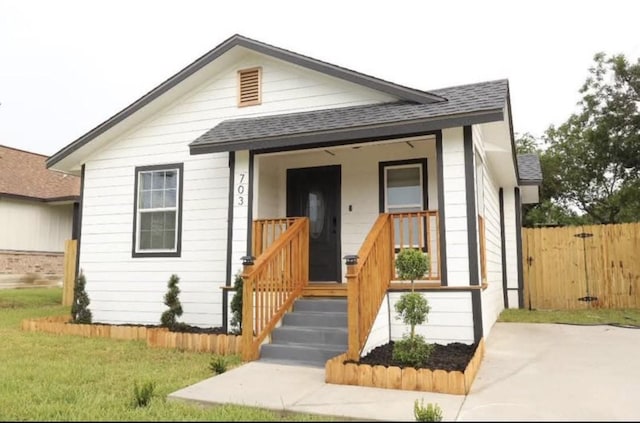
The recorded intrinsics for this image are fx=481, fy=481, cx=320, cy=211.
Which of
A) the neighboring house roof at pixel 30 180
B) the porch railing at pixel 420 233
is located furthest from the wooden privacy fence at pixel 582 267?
the neighboring house roof at pixel 30 180

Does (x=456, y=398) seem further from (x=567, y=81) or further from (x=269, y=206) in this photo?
(x=567, y=81)

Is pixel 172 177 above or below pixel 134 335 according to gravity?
above

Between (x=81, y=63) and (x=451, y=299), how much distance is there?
18.7 m

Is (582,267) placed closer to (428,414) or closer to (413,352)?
(413,352)

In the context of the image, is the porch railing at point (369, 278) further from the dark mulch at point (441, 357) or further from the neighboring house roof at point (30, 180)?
the neighboring house roof at point (30, 180)

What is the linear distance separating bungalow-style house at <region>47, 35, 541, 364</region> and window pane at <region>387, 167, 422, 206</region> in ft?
0.08

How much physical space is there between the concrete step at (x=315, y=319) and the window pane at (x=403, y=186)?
Answer: 8.28 feet

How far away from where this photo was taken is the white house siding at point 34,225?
1680cm

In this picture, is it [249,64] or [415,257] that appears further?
[249,64]

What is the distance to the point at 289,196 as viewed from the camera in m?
8.59

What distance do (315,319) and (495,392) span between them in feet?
8.34

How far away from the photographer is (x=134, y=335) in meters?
7.30

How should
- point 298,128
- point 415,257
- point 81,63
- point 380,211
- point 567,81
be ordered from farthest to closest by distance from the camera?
point 567,81, point 81,63, point 380,211, point 298,128, point 415,257

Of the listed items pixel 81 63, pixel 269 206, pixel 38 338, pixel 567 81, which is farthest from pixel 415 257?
pixel 567 81
